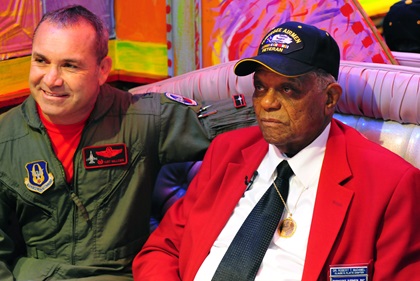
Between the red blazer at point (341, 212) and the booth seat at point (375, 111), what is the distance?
0.74ft

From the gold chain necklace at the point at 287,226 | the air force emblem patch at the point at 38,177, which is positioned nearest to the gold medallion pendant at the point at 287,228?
the gold chain necklace at the point at 287,226

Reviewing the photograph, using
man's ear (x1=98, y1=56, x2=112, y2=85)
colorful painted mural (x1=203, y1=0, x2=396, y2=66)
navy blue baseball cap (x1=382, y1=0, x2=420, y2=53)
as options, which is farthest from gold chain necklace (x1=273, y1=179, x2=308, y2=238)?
navy blue baseball cap (x1=382, y1=0, x2=420, y2=53)

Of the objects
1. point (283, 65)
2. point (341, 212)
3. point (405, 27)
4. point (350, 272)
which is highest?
point (283, 65)

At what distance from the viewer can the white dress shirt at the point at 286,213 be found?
161 cm

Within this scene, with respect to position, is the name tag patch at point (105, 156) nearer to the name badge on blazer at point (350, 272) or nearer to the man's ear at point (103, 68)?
the man's ear at point (103, 68)

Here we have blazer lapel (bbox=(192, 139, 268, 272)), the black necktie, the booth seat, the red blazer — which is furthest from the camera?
the booth seat

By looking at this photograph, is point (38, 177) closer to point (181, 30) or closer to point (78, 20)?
point (78, 20)

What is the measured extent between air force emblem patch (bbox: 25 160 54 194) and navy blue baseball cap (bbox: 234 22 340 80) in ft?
2.18

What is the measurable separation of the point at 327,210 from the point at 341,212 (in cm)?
3

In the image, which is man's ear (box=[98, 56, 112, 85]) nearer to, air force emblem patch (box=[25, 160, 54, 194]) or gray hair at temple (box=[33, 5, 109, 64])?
gray hair at temple (box=[33, 5, 109, 64])

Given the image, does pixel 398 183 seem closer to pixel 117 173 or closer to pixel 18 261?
pixel 117 173

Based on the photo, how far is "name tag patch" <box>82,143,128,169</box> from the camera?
198cm

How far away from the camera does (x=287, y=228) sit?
165 centimetres

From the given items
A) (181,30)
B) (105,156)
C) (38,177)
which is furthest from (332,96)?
(181,30)
